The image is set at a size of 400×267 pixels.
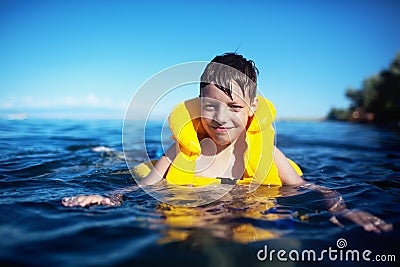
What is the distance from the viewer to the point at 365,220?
2070 millimetres

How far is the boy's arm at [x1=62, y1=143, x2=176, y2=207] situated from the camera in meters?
2.23

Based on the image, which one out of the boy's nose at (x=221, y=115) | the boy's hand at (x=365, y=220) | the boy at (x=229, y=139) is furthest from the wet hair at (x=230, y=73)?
the boy's hand at (x=365, y=220)

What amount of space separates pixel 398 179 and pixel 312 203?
6.22 feet

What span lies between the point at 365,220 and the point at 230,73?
1.62 metres

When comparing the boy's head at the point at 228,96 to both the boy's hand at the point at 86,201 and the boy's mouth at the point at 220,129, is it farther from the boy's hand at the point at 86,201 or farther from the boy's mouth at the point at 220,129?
the boy's hand at the point at 86,201

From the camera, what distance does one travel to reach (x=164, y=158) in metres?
3.06

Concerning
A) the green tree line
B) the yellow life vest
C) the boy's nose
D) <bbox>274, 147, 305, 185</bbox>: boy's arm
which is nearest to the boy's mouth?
the boy's nose

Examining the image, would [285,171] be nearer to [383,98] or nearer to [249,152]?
[249,152]

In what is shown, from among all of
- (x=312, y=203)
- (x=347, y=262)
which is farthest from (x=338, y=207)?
(x=347, y=262)

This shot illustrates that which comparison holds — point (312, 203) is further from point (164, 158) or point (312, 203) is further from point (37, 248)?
point (37, 248)

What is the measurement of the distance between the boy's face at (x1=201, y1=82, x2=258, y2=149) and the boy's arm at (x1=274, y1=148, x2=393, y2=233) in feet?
1.61

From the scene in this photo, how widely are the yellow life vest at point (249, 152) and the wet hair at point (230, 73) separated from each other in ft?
0.85

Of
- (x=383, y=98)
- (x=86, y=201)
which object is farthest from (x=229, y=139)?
(x=383, y=98)

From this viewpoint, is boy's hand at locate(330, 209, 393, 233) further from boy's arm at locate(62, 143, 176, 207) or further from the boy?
boy's arm at locate(62, 143, 176, 207)
